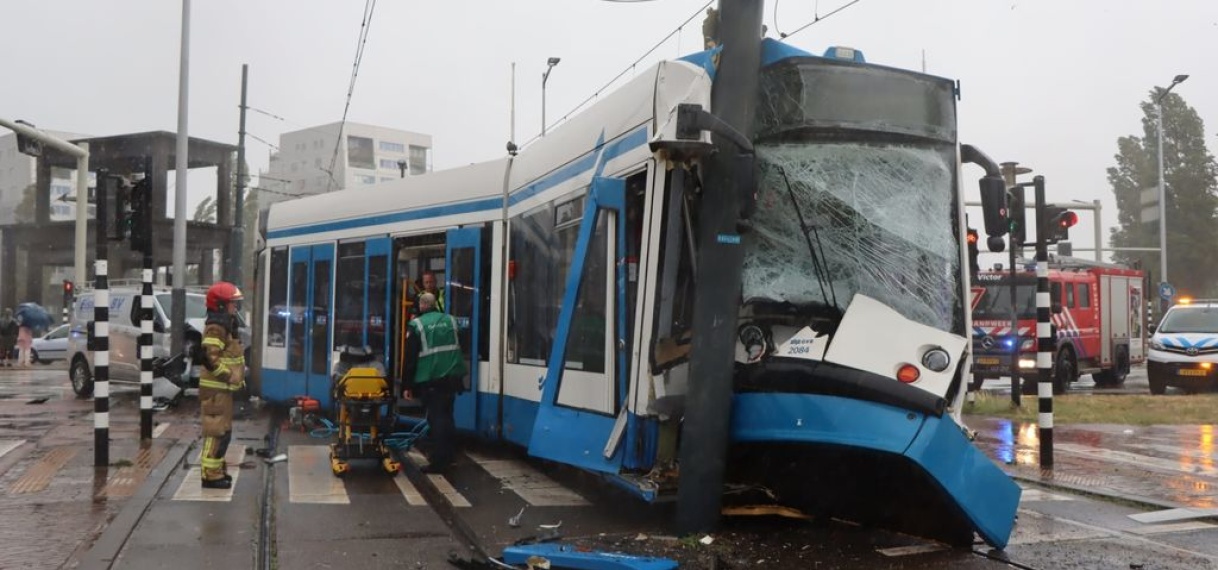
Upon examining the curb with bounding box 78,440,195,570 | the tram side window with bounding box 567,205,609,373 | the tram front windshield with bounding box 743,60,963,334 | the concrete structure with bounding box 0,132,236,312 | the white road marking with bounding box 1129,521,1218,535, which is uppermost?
the concrete structure with bounding box 0,132,236,312

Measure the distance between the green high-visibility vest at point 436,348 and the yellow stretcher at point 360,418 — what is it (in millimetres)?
488

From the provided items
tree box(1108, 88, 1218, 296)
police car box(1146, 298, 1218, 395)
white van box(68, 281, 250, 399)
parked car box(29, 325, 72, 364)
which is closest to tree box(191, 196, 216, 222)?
parked car box(29, 325, 72, 364)

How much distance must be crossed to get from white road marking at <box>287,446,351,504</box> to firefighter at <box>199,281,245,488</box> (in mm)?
624

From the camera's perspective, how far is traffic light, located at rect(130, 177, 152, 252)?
11.9 m

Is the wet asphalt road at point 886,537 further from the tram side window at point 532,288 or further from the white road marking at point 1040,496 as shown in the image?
the tram side window at point 532,288

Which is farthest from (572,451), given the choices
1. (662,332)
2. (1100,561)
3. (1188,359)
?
(1188,359)

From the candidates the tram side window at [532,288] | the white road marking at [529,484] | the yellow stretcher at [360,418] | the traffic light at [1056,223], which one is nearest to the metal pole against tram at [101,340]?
the yellow stretcher at [360,418]

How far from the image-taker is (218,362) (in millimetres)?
9156

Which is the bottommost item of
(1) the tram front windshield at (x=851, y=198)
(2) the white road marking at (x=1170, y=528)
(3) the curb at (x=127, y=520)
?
(3) the curb at (x=127, y=520)

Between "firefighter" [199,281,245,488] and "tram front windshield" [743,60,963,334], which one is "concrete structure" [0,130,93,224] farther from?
"tram front windshield" [743,60,963,334]

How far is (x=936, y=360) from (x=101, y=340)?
26.1 feet

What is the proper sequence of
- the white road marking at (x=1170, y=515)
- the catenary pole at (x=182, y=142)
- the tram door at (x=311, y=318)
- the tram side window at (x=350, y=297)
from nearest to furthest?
the white road marking at (x=1170, y=515), the tram side window at (x=350, y=297), the tram door at (x=311, y=318), the catenary pole at (x=182, y=142)

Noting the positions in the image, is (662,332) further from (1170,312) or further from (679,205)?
(1170,312)

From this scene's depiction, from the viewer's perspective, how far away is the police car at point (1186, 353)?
2123 centimetres
